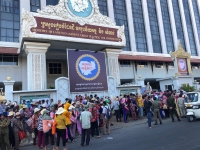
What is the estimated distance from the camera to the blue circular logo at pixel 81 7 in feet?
55.0

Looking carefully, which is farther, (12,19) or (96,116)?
(12,19)

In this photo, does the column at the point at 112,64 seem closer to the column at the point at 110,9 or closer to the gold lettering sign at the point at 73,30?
the gold lettering sign at the point at 73,30

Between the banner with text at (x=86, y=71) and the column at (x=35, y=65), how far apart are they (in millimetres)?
2214

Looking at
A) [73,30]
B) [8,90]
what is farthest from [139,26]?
[8,90]

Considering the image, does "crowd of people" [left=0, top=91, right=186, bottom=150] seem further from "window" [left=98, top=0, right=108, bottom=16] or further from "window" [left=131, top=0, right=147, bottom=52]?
"window" [left=98, top=0, right=108, bottom=16]

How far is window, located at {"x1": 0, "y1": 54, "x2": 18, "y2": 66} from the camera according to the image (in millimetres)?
17719

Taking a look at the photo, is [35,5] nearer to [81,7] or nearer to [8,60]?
[81,7]

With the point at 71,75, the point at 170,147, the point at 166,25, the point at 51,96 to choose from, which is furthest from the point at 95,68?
the point at 166,25

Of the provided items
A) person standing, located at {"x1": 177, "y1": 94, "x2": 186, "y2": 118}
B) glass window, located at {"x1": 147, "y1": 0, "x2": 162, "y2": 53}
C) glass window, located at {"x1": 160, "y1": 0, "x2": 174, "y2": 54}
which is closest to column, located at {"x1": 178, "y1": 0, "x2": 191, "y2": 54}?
glass window, located at {"x1": 160, "y1": 0, "x2": 174, "y2": 54}

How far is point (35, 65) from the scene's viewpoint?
1464 cm

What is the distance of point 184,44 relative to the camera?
106 ft

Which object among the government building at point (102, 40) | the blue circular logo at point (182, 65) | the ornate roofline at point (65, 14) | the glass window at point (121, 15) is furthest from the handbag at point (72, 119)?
the glass window at point (121, 15)

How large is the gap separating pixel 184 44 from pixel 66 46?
942 inches

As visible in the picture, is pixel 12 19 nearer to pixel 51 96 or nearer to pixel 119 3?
pixel 51 96
